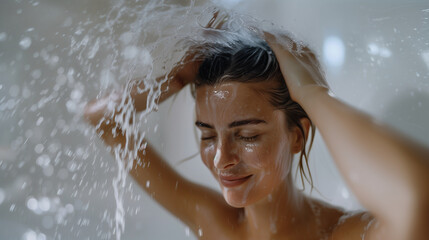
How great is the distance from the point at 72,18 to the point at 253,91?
0.79 m

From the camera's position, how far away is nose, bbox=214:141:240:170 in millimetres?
813

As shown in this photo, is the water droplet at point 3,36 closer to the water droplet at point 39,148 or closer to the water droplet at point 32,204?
the water droplet at point 39,148

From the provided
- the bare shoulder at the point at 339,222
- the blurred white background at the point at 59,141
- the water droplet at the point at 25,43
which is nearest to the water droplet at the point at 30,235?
the blurred white background at the point at 59,141

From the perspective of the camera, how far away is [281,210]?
937 millimetres

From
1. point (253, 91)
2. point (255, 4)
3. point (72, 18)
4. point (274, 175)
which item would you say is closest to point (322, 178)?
point (274, 175)

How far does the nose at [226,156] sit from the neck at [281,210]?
0.16 m

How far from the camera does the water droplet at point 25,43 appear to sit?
132 cm

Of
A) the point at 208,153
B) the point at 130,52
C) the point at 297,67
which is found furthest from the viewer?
the point at 130,52

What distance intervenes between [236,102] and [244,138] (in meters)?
0.07

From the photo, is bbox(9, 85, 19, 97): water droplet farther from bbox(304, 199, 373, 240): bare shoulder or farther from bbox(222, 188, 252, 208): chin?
bbox(304, 199, 373, 240): bare shoulder

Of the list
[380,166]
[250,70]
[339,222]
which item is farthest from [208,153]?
[380,166]

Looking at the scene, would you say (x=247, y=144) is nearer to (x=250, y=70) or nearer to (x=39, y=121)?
(x=250, y=70)

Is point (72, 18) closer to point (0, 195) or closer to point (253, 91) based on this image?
point (0, 195)

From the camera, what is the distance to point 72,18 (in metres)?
1.35
